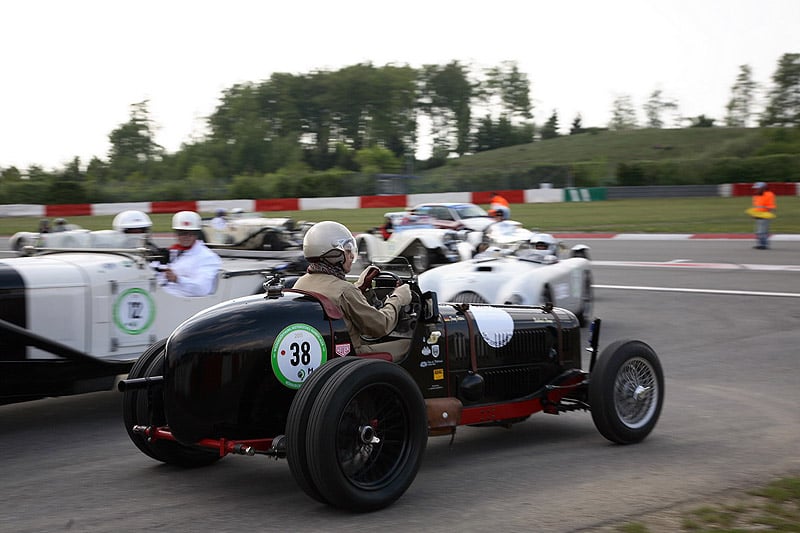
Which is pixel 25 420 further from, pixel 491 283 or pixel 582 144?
pixel 582 144

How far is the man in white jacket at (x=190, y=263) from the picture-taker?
26.0 feet

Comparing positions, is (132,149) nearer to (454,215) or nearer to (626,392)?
(454,215)

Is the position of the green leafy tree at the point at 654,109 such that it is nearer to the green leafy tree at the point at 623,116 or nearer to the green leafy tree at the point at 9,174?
the green leafy tree at the point at 623,116

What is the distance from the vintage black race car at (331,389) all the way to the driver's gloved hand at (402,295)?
0.09m

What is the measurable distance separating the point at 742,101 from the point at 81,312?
95.6 meters

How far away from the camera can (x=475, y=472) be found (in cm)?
544

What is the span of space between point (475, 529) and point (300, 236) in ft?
31.4

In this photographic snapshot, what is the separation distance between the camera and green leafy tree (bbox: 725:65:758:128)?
91812 mm

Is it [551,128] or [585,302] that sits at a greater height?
[551,128]

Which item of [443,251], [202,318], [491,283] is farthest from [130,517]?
[443,251]

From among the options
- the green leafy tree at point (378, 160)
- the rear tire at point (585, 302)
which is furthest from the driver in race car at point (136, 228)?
the green leafy tree at point (378, 160)

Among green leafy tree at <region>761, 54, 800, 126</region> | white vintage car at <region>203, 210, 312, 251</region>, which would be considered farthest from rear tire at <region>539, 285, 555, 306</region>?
green leafy tree at <region>761, 54, 800, 126</region>

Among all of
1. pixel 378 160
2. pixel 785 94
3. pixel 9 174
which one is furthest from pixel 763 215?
pixel 785 94

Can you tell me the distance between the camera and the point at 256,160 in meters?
88.9
